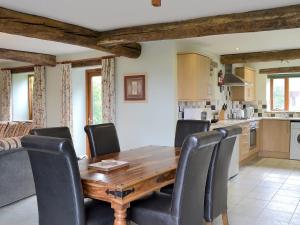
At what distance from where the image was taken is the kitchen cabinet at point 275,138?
710 centimetres

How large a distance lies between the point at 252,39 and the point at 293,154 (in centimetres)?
320

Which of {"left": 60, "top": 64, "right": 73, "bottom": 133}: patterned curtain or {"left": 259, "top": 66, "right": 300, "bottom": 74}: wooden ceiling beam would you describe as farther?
{"left": 259, "top": 66, "right": 300, "bottom": 74}: wooden ceiling beam

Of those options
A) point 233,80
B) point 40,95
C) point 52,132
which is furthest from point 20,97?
point 52,132

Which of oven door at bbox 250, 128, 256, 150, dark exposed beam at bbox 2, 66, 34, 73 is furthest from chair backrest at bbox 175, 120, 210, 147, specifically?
dark exposed beam at bbox 2, 66, 34, 73

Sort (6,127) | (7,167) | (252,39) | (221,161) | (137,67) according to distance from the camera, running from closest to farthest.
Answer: (221,161) < (7,167) < (252,39) < (137,67) < (6,127)

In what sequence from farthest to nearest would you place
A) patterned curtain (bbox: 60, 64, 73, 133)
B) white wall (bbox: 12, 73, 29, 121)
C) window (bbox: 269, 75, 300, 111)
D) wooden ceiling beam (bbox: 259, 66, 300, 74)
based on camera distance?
window (bbox: 269, 75, 300, 111), white wall (bbox: 12, 73, 29, 121), wooden ceiling beam (bbox: 259, 66, 300, 74), patterned curtain (bbox: 60, 64, 73, 133)

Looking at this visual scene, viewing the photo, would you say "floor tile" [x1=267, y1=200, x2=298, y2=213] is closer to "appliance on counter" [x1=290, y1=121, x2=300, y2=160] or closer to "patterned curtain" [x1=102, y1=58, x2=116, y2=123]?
"patterned curtain" [x1=102, y1=58, x2=116, y2=123]

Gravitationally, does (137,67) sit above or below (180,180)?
above

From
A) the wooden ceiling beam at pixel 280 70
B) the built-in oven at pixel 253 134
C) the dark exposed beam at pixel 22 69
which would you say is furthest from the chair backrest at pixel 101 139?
the wooden ceiling beam at pixel 280 70

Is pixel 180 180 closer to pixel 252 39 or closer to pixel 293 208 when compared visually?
pixel 293 208

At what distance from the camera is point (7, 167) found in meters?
3.90

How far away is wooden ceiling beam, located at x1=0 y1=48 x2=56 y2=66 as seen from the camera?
230 inches

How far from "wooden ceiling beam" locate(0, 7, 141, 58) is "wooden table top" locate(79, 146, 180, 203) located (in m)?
1.69

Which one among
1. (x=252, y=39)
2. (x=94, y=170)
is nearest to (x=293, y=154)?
(x=252, y=39)
